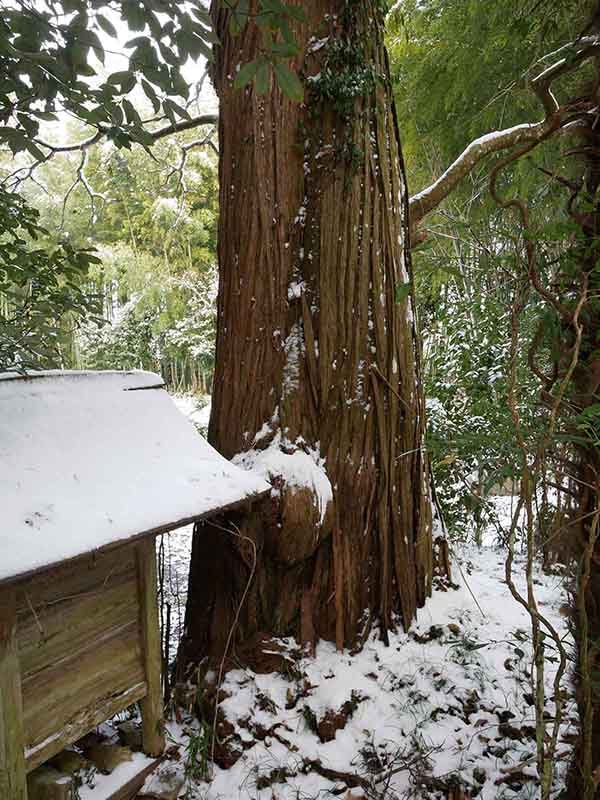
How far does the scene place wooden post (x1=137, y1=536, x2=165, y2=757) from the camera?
1.93 m

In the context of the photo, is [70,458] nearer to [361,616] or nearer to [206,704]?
[206,704]

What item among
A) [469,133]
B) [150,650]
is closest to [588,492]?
[150,650]

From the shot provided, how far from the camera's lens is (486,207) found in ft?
12.1

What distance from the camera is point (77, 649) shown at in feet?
5.49

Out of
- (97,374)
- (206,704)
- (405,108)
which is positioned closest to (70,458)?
(97,374)

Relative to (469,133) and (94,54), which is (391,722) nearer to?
(94,54)

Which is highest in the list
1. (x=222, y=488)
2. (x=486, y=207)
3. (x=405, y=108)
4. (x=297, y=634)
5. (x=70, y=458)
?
(x=405, y=108)

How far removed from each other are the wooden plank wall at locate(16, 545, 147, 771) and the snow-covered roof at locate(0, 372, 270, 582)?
0.13 m

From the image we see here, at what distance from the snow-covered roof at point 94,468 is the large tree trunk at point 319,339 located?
1.85 feet

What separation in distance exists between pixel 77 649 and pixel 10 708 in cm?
26

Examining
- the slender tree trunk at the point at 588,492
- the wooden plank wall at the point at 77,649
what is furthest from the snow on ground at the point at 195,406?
the slender tree trunk at the point at 588,492

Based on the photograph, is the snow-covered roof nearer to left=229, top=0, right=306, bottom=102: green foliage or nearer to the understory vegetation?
the understory vegetation

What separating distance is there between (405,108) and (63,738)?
4.36 m

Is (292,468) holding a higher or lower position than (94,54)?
lower
